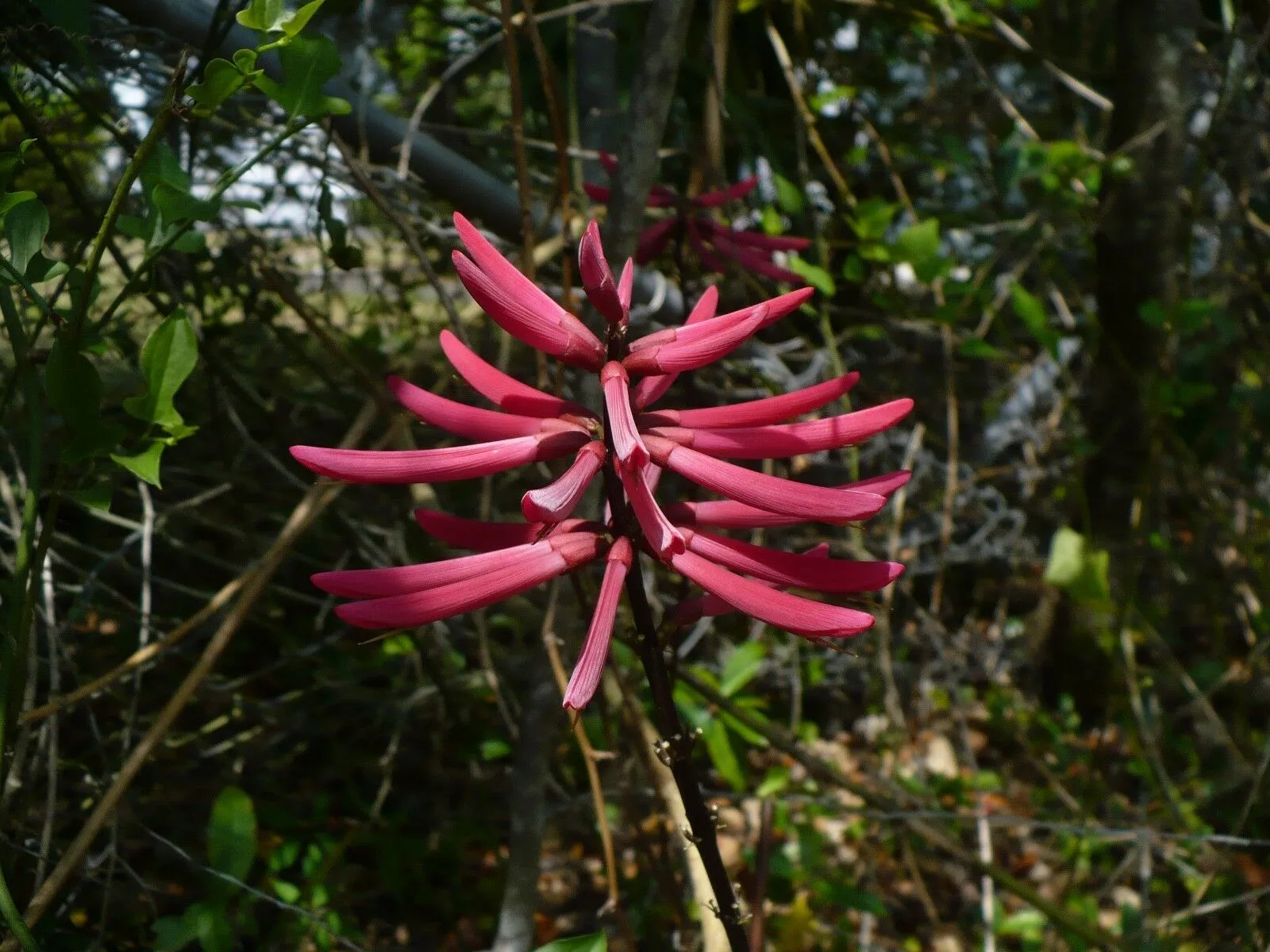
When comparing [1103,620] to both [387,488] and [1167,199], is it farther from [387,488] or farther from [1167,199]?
[387,488]

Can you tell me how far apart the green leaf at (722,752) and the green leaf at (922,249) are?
0.89 meters

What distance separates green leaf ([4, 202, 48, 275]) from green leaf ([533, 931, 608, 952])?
685 millimetres

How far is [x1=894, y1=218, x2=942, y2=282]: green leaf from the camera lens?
5.85 feet

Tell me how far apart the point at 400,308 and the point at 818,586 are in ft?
7.07

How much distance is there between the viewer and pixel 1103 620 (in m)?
2.42

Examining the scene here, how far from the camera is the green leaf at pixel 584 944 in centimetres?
79

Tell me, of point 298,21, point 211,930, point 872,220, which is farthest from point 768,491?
point 872,220

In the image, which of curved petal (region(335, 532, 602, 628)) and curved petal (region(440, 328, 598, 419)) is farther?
curved petal (region(440, 328, 598, 419))

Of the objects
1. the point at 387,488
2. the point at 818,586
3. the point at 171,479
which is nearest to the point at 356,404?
the point at 387,488

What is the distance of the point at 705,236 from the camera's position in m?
1.44

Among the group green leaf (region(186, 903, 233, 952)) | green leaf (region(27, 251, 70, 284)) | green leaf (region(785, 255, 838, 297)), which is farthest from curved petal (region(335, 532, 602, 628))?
green leaf (region(785, 255, 838, 297))

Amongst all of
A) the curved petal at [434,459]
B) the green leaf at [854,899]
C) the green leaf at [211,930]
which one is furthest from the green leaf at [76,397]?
the green leaf at [854,899]

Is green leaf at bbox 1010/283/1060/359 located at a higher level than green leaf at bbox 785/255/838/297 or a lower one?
lower

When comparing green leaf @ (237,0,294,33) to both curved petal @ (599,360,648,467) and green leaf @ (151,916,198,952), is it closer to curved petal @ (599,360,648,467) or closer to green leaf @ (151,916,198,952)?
curved petal @ (599,360,648,467)
